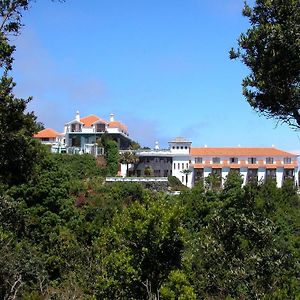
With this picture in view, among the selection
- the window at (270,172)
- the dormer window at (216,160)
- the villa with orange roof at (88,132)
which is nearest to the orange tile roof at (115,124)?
the villa with orange roof at (88,132)

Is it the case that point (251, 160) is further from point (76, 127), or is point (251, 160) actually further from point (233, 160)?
point (76, 127)

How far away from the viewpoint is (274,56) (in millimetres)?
8500

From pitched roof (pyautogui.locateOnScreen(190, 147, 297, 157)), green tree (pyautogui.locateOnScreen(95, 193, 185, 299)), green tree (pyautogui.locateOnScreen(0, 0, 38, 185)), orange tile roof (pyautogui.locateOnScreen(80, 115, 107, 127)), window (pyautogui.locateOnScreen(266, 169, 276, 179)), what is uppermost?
orange tile roof (pyautogui.locateOnScreen(80, 115, 107, 127))

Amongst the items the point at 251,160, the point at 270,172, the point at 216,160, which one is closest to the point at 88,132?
the point at 216,160

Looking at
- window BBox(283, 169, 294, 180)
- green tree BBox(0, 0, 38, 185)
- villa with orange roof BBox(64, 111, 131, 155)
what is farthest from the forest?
window BBox(283, 169, 294, 180)

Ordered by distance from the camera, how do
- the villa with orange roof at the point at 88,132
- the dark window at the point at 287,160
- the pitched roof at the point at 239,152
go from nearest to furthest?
1. the villa with orange roof at the point at 88,132
2. the dark window at the point at 287,160
3. the pitched roof at the point at 239,152

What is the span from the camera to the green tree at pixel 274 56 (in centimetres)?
827

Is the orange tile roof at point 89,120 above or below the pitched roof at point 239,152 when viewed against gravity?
above

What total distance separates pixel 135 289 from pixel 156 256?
3.22 feet

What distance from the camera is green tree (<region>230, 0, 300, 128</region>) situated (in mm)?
8266

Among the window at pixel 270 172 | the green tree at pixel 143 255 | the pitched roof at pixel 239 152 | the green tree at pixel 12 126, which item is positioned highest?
the pitched roof at pixel 239 152

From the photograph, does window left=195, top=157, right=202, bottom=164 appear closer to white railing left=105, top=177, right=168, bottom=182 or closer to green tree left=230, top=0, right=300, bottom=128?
white railing left=105, top=177, right=168, bottom=182

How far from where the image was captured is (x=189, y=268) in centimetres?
1312

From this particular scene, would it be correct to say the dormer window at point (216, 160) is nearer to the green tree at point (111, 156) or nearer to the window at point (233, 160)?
the window at point (233, 160)
